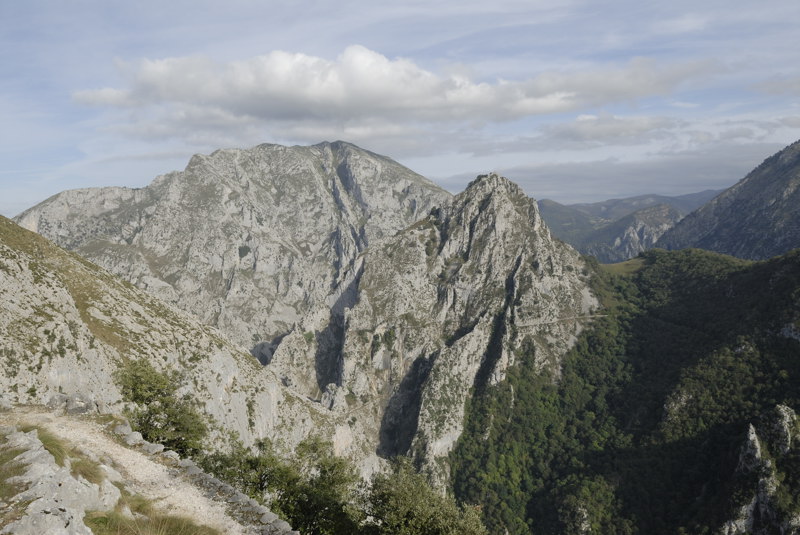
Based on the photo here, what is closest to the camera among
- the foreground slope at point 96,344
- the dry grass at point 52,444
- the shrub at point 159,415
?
the dry grass at point 52,444

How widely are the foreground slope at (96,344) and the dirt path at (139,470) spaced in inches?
492

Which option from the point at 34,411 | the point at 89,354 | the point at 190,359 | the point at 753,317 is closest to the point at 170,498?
the point at 34,411

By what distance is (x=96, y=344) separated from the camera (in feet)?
263

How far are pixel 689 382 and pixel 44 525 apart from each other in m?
215

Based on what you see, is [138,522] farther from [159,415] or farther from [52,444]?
[159,415]

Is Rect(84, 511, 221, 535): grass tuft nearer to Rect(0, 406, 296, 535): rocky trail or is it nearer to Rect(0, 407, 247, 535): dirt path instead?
Rect(0, 406, 296, 535): rocky trail

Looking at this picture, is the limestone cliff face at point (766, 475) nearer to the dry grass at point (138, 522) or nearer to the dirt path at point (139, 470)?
the dirt path at point (139, 470)

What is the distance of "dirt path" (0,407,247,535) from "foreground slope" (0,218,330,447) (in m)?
12.5

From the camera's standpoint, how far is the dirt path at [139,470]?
25.1 m

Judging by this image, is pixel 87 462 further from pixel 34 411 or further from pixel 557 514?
pixel 557 514

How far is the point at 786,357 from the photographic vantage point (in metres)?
162

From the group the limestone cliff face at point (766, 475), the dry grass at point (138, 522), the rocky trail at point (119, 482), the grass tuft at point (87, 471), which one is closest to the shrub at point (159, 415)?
the rocky trail at point (119, 482)

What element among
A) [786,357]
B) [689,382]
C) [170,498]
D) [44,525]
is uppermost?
[44,525]

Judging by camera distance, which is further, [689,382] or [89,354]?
[689,382]
